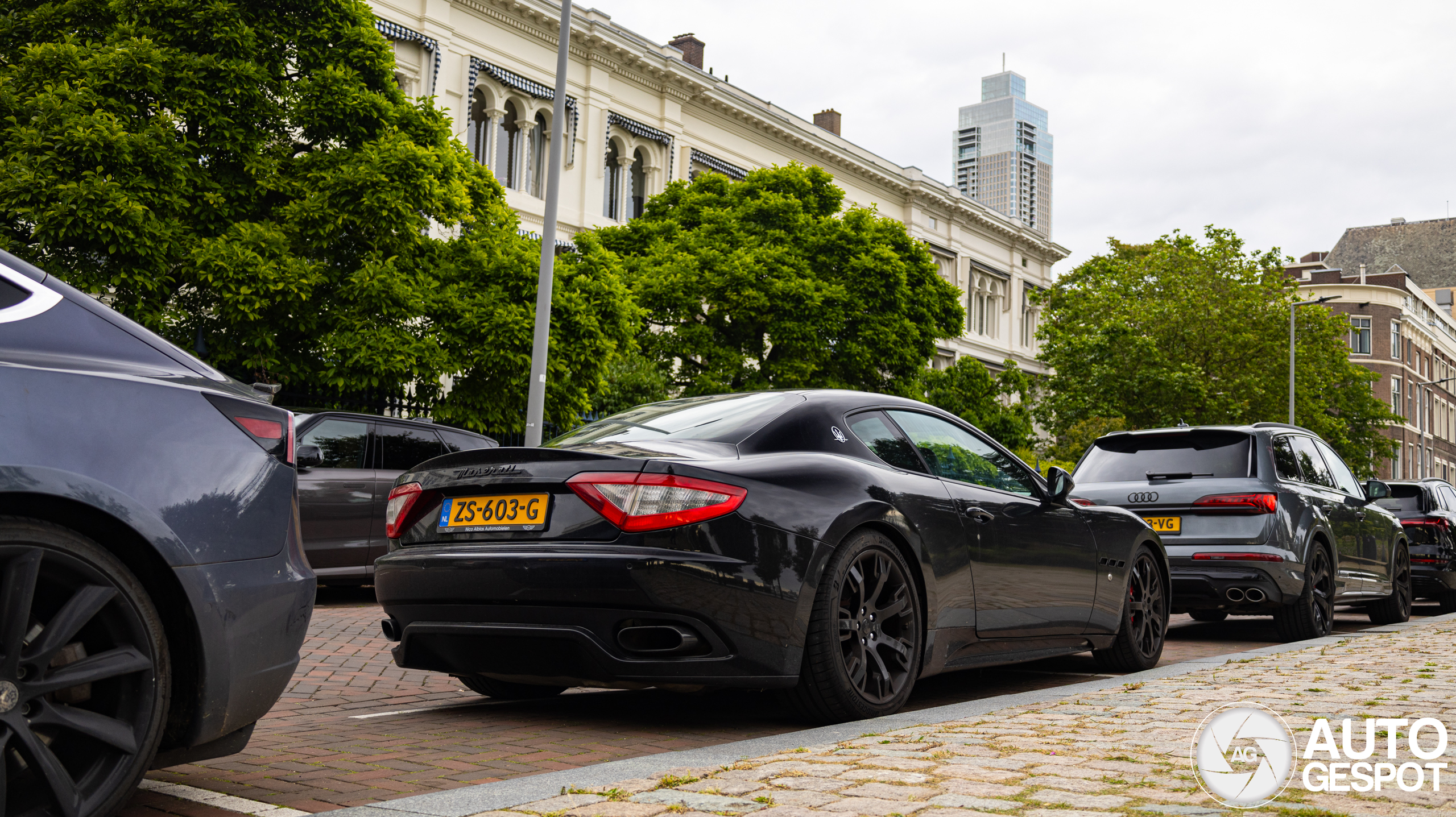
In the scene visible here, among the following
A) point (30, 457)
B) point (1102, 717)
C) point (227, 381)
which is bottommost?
point (1102, 717)

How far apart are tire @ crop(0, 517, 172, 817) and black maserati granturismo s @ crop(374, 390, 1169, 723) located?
1.70m

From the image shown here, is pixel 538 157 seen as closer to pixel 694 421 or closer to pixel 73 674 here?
pixel 694 421

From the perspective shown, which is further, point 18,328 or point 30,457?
point 18,328

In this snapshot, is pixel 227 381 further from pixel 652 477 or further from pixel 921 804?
pixel 921 804

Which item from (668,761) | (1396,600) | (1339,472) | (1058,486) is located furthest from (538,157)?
(668,761)

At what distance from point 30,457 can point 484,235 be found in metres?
17.2

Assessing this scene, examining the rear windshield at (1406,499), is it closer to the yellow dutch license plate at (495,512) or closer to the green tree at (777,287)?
the yellow dutch license plate at (495,512)

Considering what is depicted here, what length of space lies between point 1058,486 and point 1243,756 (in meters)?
2.79

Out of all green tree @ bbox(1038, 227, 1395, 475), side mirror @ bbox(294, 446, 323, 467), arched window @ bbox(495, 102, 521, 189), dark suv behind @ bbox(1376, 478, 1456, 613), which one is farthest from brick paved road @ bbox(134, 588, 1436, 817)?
green tree @ bbox(1038, 227, 1395, 475)

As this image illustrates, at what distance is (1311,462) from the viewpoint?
10641 mm

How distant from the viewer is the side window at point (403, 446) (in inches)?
459

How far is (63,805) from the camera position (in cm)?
295

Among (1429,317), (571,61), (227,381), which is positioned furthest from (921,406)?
(1429,317)

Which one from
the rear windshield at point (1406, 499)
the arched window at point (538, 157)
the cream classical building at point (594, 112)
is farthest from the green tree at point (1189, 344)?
the rear windshield at point (1406, 499)
